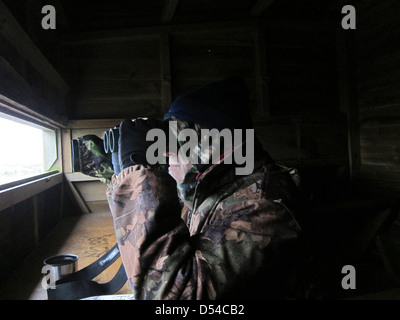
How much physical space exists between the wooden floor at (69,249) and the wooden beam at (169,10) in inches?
73.8

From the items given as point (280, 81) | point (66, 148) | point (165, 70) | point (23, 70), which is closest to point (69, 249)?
point (23, 70)

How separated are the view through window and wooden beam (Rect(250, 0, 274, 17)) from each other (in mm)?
2175

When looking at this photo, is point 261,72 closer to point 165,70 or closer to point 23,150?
point 165,70

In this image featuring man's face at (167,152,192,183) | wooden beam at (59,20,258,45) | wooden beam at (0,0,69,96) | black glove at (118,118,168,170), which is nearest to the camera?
black glove at (118,118,168,170)

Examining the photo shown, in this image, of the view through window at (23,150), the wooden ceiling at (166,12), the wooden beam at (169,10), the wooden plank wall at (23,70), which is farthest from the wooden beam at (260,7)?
the view through window at (23,150)

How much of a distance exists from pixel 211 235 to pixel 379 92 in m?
2.80

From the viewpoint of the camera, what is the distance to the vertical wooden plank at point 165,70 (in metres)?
3.06

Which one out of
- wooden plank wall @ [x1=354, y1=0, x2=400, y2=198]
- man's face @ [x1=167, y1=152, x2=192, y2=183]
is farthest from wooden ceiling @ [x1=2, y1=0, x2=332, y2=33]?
man's face @ [x1=167, y1=152, x2=192, y2=183]

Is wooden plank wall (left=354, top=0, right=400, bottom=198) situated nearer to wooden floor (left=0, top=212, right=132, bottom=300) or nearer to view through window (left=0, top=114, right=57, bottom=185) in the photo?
wooden floor (left=0, top=212, right=132, bottom=300)

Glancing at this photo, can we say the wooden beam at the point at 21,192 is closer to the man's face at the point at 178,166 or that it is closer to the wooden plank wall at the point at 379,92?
the man's face at the point at 178,166

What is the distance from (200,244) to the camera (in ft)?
2.81

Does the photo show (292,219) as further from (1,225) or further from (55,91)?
(55,91)

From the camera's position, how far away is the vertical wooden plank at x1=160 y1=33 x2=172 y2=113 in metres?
3.06

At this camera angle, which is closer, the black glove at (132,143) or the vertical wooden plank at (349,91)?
the black glove at (132,143)
